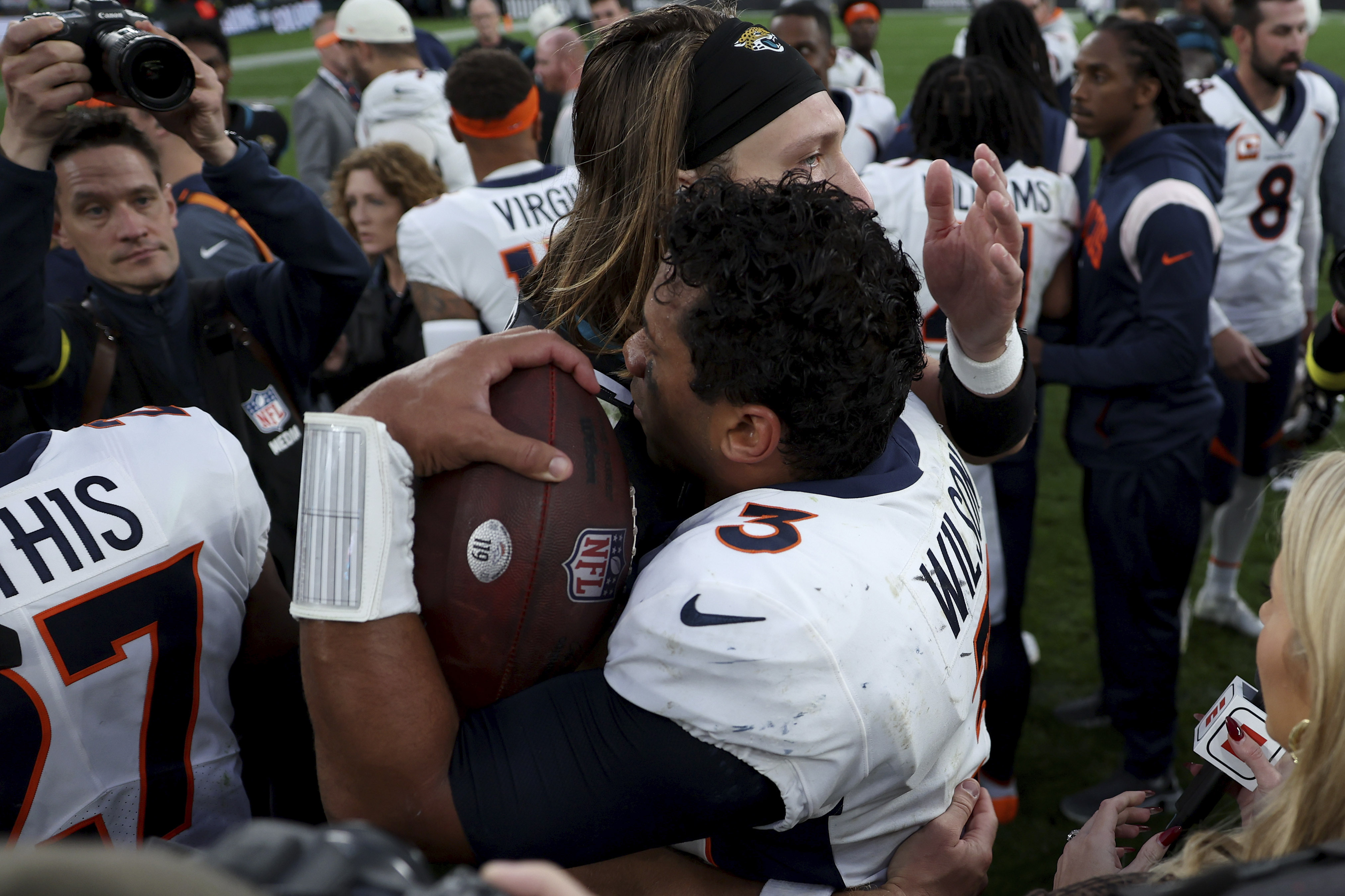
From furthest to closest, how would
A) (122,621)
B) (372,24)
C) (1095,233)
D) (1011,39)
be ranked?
(372,24) → (1011,39) → (1095,233) → (122,621)

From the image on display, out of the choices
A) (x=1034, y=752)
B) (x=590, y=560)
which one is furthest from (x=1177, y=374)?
(x=590, y=560)

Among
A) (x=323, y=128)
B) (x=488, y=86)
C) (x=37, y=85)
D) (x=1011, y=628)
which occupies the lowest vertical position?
(x=1011, y=628)

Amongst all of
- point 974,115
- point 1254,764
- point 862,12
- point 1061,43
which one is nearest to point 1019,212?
point 974,115

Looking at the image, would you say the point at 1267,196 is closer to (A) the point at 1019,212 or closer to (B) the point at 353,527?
(A) the point at 1019,212

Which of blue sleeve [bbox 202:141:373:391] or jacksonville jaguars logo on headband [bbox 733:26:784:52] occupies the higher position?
jacksonville jaguars logo on headband [bbox 733:26:784:52]

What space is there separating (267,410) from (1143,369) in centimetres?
262

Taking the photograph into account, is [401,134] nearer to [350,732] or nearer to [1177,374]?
[1177,374]

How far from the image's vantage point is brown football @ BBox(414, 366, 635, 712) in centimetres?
129

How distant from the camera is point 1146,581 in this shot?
341 cm

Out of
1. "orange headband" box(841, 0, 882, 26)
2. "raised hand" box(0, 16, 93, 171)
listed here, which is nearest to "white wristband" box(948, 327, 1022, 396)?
"raised hand" box(0, 16, 93, 171)

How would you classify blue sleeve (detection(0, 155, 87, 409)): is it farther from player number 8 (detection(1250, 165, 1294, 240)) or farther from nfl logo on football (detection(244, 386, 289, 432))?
player number 8 (detection(1250, 165, 1294, 240))

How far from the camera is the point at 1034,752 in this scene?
3.82 metres

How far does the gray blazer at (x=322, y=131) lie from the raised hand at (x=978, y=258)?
5.48m

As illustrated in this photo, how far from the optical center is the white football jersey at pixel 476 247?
11.6 ft
